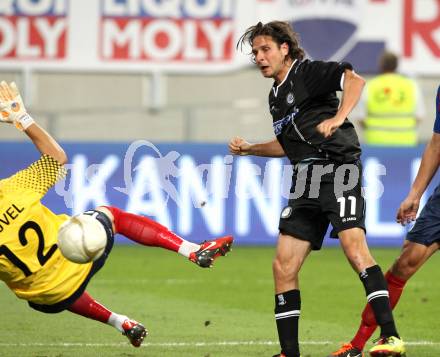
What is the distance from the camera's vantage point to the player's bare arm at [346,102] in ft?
25.2

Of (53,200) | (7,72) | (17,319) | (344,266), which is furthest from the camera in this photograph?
(7,72)

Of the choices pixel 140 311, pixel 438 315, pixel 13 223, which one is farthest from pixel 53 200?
pixel 13 223

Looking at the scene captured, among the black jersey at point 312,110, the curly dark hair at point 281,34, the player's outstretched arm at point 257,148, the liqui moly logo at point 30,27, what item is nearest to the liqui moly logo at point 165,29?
the liqui moly logo at point 30,27

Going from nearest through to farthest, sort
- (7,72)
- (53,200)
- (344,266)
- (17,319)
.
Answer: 1. (17,319)
2. (344,266)
3. (53,200)
4. (7,72)

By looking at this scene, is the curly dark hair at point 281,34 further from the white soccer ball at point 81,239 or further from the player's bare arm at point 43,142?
the white soccer ball at point 81,239

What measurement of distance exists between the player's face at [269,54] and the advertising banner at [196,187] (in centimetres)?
655

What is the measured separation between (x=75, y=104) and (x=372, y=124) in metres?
8.35

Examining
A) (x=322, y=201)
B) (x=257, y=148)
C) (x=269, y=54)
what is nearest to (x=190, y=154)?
(x=257, y=148)

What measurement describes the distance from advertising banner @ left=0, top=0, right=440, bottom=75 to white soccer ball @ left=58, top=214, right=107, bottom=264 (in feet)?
49.4

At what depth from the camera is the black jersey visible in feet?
26.3

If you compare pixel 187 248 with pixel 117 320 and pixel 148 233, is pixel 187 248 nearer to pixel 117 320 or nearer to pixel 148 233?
pixel 148 233

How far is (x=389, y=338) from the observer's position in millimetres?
7699

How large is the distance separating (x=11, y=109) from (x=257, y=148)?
179cm

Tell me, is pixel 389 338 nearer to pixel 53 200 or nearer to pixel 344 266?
pixel 344 266
